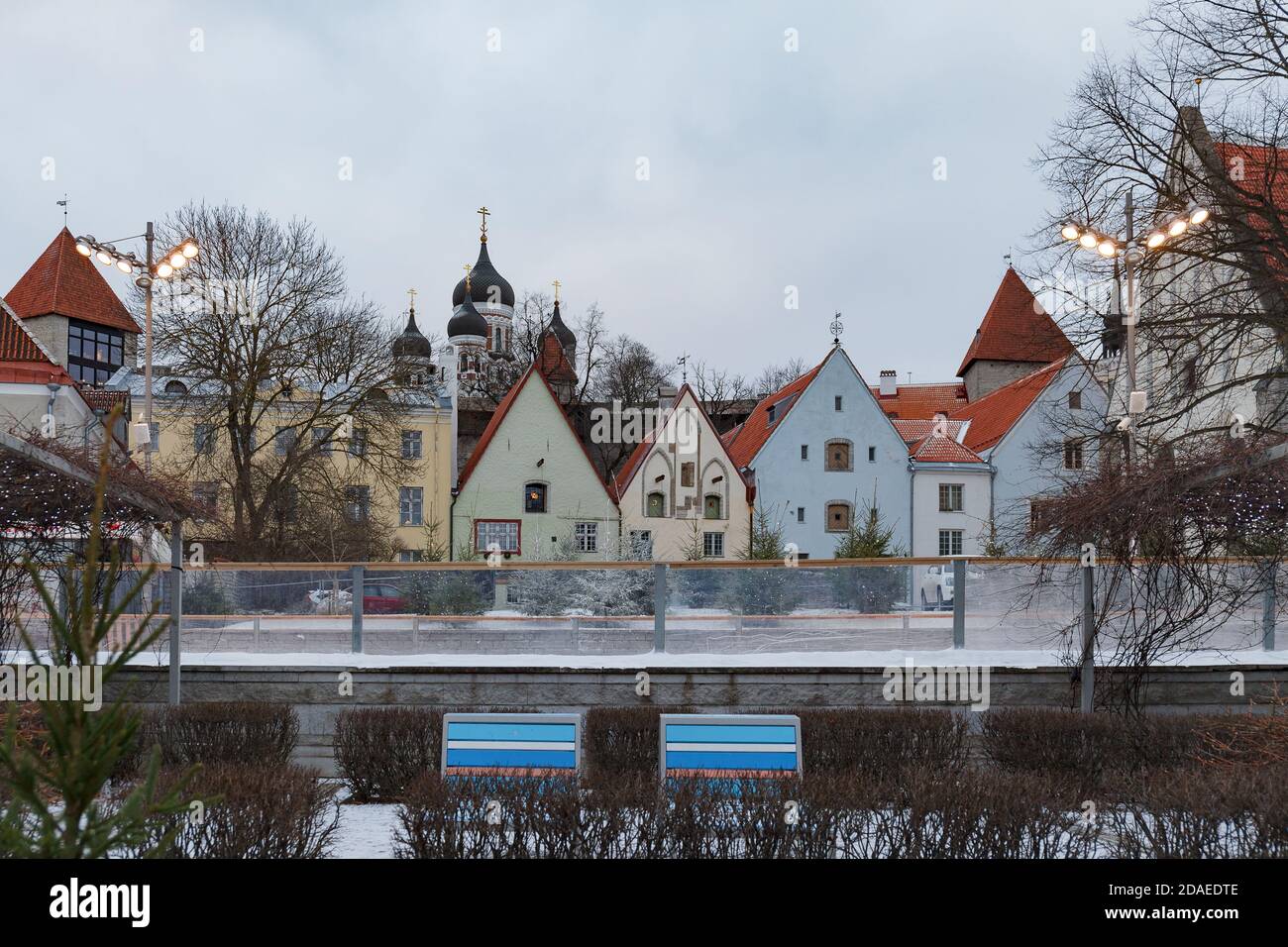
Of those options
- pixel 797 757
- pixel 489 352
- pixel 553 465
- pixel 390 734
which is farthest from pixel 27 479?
pixel 489 352

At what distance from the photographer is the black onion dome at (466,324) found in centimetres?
9194

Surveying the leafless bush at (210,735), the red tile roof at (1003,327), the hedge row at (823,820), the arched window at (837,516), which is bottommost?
the leafless bush at (210,735)

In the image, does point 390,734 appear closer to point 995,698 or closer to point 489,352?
point 995,698

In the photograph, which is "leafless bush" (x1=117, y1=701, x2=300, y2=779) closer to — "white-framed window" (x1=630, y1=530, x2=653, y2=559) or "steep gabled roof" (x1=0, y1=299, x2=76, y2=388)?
"white-framed window" (x1=630, y1=530, x2=653, y2=559)

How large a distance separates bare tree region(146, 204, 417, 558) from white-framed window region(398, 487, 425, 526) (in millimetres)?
11110

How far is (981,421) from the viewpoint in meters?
49.8

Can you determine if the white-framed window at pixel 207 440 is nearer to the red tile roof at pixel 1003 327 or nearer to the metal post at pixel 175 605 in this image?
the metal post at pixel 175 605

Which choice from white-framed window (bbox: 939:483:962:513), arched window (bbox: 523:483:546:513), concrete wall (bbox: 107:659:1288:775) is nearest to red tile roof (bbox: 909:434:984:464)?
white-framed window (bbox: 939:483:962:513)

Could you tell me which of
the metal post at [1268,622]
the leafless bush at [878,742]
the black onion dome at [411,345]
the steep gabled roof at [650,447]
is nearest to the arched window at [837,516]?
the steep gabled roof at [650,447]

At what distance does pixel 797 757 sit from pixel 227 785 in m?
4.70

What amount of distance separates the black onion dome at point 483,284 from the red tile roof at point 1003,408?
57.3 m

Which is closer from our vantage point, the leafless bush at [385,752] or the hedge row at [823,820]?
the hedge row at [823,820]

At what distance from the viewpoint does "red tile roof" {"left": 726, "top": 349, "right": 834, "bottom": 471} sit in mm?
45281

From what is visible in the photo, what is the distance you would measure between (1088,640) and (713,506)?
31414mm
